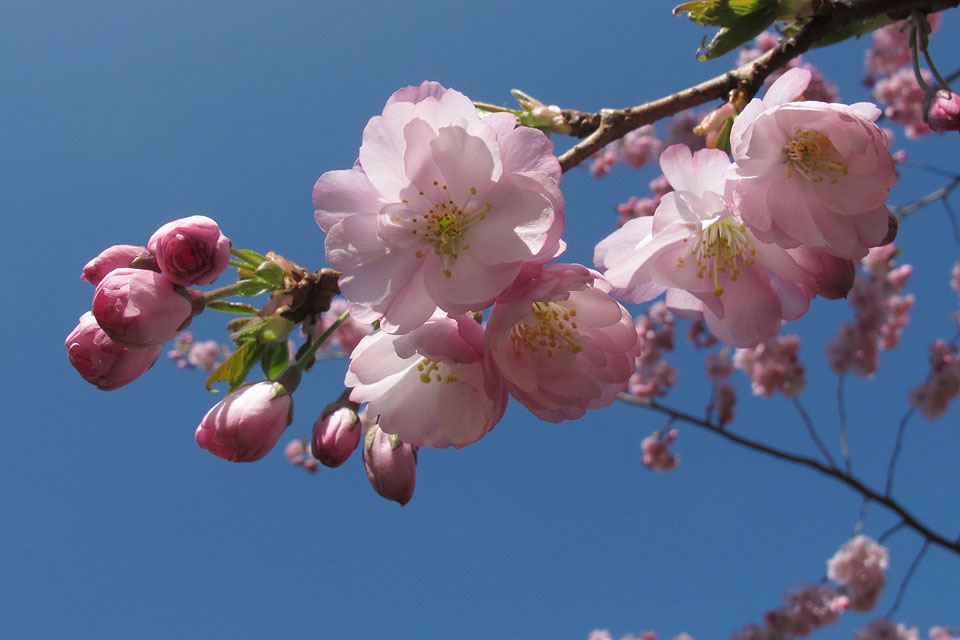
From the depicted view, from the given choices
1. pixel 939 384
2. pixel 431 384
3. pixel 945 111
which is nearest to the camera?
pixel 431 384

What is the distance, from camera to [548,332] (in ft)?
2.90

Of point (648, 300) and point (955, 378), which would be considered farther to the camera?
point (955, 378)

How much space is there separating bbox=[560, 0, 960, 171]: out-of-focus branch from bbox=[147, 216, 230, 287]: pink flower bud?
0.61 m

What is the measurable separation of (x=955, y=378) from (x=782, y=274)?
5.84 metres

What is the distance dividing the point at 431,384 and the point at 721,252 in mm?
537

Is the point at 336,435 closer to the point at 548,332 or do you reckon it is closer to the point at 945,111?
the point at 548,332

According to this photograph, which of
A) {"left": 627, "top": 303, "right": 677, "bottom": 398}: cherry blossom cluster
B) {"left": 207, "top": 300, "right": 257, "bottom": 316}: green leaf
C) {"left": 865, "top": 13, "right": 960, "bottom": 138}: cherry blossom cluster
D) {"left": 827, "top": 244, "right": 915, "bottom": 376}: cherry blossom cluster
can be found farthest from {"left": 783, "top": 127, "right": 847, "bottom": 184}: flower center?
{"left": 865, "top": 13, "right": 960, "bottom": 138}: cherry blossom cluster

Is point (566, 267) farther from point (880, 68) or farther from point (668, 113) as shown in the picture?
point (880, 68)

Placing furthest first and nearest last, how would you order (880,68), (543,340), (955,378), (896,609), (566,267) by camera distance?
(880,68)
(955,378)
(896,609)
(543,340)
(566,267)

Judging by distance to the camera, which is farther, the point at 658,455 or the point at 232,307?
the point at 658,455

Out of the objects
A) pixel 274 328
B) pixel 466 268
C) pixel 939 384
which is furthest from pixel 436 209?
pixel 939 384

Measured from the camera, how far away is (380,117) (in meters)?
0.81

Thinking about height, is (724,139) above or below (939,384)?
below

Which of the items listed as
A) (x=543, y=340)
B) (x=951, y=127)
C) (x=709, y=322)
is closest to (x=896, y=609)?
(x=951, y=127)
